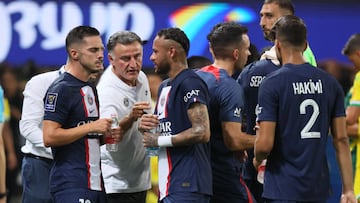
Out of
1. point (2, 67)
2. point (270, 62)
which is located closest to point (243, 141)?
point (270, 62)

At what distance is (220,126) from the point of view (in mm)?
7520

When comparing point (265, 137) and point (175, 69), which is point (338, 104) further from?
point (175, 69)

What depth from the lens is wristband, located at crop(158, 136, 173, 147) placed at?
275 inches

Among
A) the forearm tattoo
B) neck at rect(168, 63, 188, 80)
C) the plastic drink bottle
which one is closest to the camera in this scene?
the forearm tattoo

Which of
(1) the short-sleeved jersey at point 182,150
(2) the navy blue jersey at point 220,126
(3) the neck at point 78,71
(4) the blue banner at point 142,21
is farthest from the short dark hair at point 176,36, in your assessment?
(4) the blue banner at point 142,21

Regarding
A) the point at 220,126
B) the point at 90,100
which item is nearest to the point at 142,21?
the point at 220,126

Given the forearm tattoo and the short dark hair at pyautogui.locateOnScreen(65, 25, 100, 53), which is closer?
the forearm tattoo

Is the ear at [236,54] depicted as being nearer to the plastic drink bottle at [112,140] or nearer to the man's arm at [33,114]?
the plastic drink bottle at [112,140]

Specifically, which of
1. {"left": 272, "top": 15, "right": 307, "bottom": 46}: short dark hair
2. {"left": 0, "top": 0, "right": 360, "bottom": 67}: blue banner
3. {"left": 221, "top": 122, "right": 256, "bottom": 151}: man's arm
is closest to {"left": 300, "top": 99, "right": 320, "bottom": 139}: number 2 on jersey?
{"left": 272, "top": 15, "right": 307, "bottom": 46}: short dark hair

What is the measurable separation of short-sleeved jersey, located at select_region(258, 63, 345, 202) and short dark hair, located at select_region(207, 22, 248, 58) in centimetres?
104

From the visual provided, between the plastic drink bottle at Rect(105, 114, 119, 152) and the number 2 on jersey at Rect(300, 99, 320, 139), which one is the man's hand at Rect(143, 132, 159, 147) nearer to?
the plastic drink bottle at Rect(105, 114, 119, 152)

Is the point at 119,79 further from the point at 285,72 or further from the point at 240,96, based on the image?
the point at 285,72

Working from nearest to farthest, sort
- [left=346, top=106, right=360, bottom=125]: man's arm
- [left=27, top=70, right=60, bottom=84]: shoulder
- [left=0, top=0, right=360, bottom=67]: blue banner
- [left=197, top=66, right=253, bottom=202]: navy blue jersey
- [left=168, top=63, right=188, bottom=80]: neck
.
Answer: [left=168, top=63, right=188, bottom=80]: neck < [left=197, top=66, right=253, bottom=202]: navy blue jersey < [left=27, top=70, right=60, bottom=84]: shoulder < [left=346, top=106, right=360, bottom=125]: man's arm < [left=0, top=0, right=360, bottom=67]: blue banner

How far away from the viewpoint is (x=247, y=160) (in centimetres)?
823
